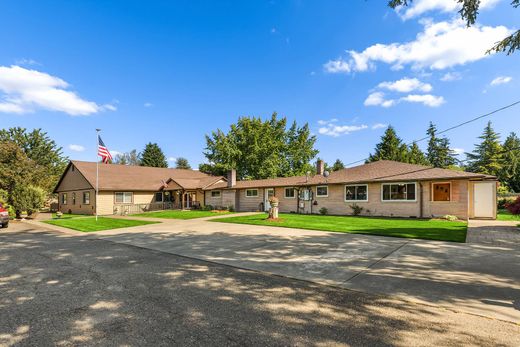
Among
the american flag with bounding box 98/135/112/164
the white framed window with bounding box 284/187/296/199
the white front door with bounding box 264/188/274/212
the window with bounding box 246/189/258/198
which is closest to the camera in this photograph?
the american flag with bounding box 98/135/112/164

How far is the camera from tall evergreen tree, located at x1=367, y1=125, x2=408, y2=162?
1822 inches

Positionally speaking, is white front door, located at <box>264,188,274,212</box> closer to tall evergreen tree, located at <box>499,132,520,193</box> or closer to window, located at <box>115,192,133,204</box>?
window, located at <box>115,192,133,204</box>

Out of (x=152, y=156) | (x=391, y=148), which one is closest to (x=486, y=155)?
(x=391, y=148)

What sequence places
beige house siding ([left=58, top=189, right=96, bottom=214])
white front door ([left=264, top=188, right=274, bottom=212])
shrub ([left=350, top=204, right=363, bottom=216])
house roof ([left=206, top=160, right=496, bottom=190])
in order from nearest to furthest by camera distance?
house roof ([left=206, top=160, right=496, bottom=190]), shrub ([left=350, top=204, right=363, bottom=216]), white front door ([left=264, top=188, right=274, bottom=212]), beige house siding ([left=58, top=189, right=96, bottom=214])

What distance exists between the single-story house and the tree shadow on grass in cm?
1598

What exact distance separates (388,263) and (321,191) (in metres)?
16.4

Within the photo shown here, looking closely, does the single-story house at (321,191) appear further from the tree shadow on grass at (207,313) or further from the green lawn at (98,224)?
the tree shadow on grass at (207,313)

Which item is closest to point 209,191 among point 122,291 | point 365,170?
point 365,170

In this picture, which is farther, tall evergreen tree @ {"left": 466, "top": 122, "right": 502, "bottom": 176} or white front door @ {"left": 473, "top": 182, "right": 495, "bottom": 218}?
tall evergreen tree @ {"left": 466, "top": 122, "right": 502, "bottom": 176}

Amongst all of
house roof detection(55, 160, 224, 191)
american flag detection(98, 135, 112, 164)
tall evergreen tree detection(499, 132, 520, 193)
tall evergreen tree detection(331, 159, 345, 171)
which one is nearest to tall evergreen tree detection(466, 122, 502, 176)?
tall evergreen tree detection(499, 132, 520, 193)

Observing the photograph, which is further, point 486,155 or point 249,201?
point 486,155

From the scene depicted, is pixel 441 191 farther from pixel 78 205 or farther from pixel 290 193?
pixel 78 205

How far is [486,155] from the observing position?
51.3 meters

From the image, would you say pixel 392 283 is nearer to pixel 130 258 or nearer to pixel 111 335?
pixel 111 335
